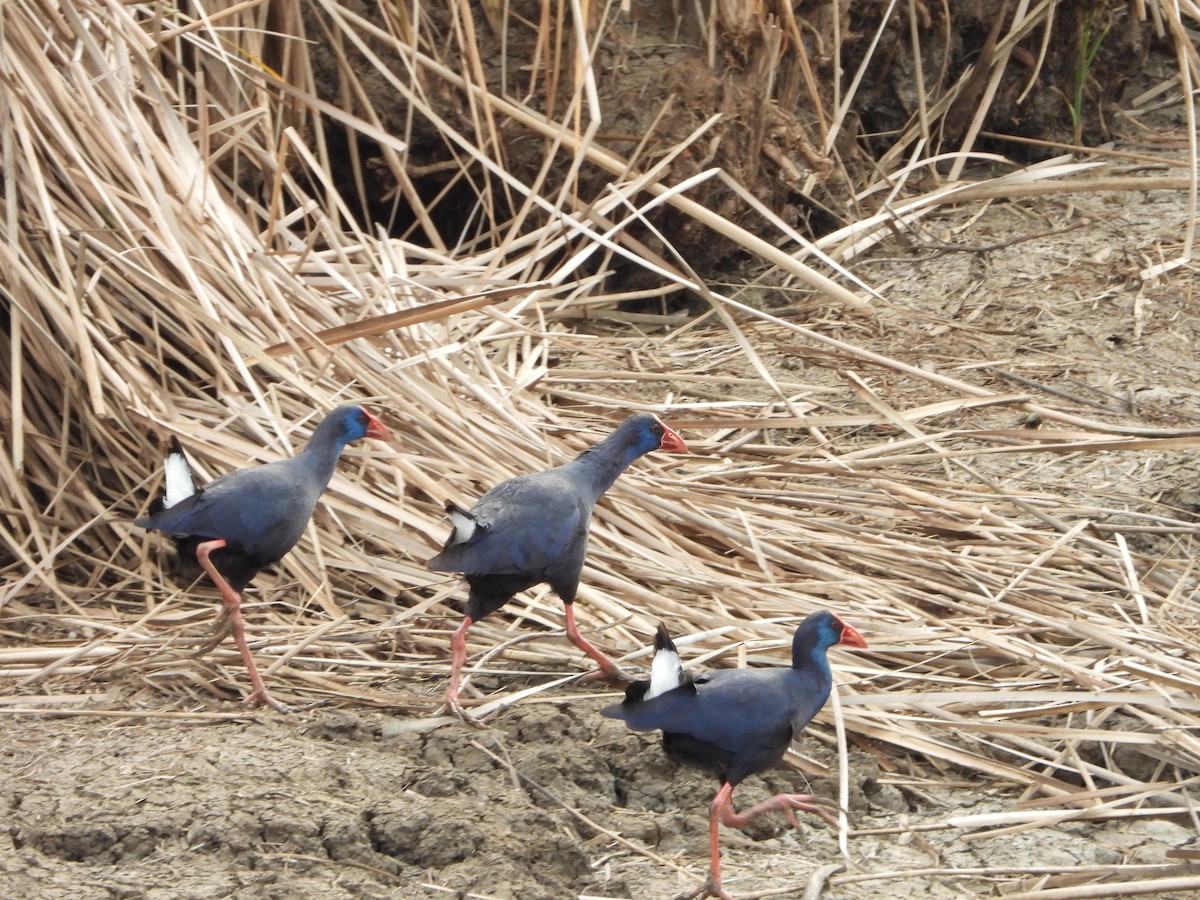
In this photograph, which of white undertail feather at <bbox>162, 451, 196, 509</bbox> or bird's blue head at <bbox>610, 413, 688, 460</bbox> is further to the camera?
bird's blue head at <bbox>610, 413, 688, 460</bbox>

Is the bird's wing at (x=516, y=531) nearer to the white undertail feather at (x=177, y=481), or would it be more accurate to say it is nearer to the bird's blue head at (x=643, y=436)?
the bird's blue head at (x=643, y=436)

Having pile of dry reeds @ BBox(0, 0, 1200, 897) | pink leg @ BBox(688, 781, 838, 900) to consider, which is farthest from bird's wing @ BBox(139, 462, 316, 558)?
pink leg @ BBox(688, 781, 838, 900)

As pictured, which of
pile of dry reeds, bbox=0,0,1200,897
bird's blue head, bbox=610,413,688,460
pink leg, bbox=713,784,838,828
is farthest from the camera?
bird's blue head, bbox=610,413,688,460

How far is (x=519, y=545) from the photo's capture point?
10.2 ft

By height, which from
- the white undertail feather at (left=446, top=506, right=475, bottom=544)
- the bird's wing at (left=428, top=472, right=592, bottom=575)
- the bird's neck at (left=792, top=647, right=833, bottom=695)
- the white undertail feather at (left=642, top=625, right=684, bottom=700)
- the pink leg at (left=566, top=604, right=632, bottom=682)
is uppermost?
the white undertail feather at (left=446, top=506, right=475, bottom=544)

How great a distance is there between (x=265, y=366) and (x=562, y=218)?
1.08 meters

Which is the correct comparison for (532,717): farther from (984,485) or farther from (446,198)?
(446,198)

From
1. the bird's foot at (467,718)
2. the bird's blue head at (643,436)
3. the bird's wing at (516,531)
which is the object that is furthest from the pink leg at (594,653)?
the bird's blue head at (643,436)

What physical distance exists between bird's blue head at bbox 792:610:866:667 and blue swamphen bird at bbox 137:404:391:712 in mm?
1022

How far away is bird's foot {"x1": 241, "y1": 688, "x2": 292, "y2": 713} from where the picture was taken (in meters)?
3.11

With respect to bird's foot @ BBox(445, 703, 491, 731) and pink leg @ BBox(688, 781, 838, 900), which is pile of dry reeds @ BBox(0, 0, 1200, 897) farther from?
pink leg @ BBox(688, 781, 838, 900)

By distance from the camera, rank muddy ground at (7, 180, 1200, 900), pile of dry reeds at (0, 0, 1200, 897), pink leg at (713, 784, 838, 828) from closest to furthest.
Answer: muddy ground at (7, 180, 1200, 900) < pink leg at (713, 784, 838, 828) < pile of dry reeds at (0, 0, 1200, 897)

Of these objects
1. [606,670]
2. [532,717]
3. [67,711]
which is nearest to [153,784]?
[67,711]

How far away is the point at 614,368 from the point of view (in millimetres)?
4742
